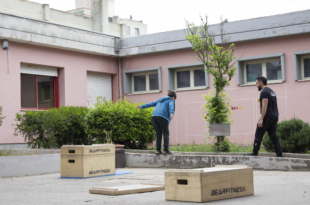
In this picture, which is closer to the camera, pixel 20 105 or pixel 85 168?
pixel 85 168

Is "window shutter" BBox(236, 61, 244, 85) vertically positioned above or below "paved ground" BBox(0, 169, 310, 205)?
above

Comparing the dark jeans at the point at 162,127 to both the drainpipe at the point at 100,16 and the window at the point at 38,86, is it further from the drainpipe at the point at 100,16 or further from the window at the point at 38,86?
the drainpipe at the point at 100,16

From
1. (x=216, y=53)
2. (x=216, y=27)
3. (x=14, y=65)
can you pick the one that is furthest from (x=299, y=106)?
(x=14, y=65)

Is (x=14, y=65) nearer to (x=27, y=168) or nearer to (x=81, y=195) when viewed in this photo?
(x=27, y=168)

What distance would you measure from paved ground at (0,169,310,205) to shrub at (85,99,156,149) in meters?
3.94

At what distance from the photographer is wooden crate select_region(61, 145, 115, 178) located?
336 inches

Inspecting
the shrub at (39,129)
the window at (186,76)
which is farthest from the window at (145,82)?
the shrub at (39,129)

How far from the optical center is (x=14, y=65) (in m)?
16.4

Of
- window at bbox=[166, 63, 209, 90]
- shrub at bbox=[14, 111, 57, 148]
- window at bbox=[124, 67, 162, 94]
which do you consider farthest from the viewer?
window at bbox=[124, 67, 162, 94]

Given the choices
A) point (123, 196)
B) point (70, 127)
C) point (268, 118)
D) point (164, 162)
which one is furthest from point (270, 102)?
point (70, 127)

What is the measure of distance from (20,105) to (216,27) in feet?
28.8

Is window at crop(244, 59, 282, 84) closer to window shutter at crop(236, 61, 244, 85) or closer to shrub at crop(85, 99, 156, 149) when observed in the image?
window shutter at crop(236, 61, 244, 85)

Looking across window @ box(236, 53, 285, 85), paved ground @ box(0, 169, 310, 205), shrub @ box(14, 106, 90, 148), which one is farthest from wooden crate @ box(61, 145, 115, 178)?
window @ box(236, 53, 285, 85)

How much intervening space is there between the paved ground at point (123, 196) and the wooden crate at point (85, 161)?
27cm
